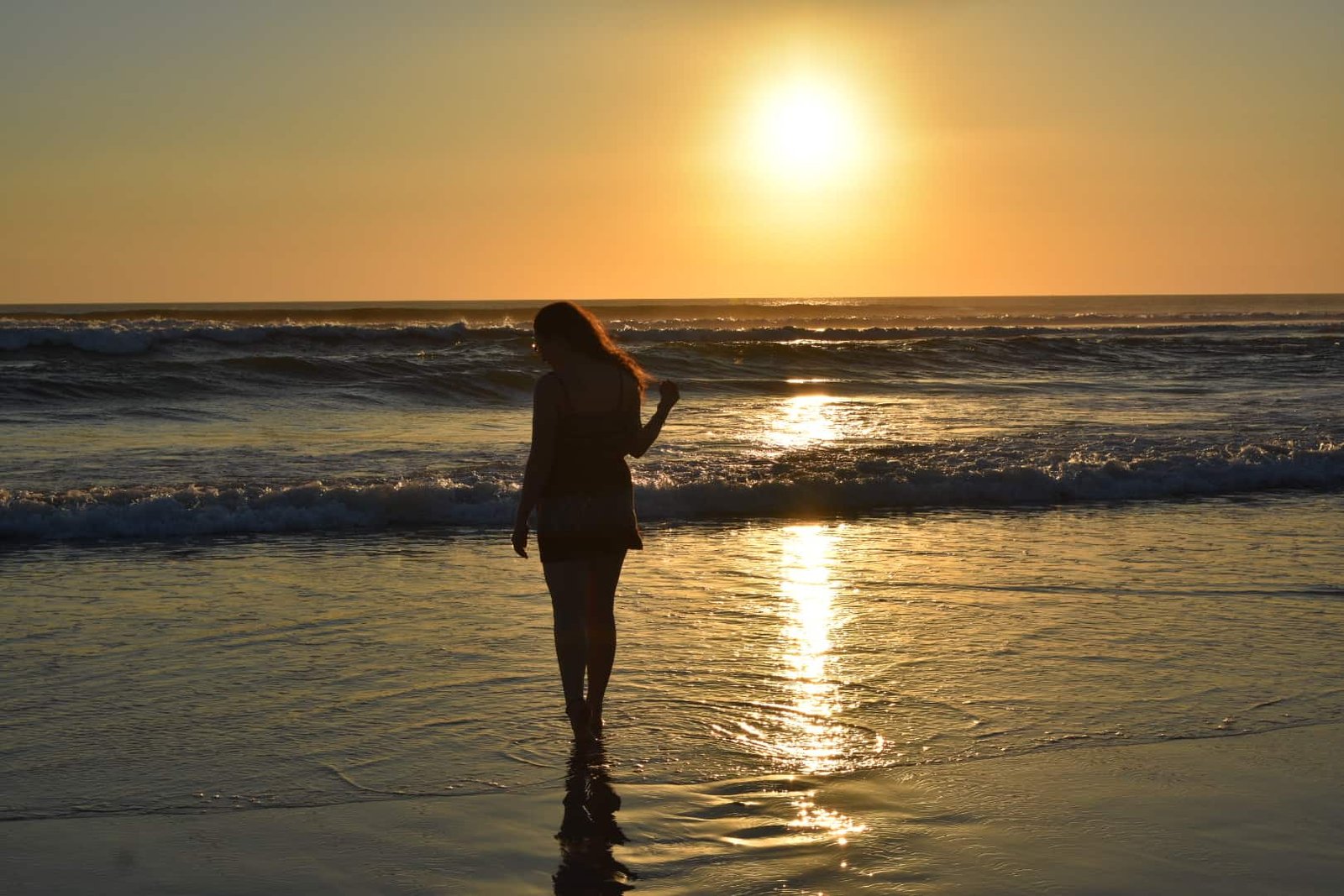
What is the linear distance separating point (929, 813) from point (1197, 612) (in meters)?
3.24

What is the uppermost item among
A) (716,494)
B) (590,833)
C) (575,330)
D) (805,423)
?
(575,330)

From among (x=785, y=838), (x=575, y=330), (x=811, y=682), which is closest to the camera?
(x=785, y=838)

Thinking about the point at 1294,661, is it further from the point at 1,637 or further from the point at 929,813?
the point at 1,637

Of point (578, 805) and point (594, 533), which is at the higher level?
point (594, 533)

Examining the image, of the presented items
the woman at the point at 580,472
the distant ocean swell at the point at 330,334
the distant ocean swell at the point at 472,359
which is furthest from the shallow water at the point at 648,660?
the distant ocean swell at the point at 330,334

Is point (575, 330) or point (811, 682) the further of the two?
point (811, 682)

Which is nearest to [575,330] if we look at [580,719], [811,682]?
[580,719]

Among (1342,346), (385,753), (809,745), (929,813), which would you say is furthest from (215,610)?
(1342,346)

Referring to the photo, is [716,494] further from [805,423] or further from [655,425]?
[805,423]

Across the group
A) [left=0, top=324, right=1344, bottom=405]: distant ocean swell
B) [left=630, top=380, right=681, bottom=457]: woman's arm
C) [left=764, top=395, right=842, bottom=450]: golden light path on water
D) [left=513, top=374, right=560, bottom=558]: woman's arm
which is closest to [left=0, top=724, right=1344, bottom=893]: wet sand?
[left=513, top=374, right=560, bottom=558]: woman's arm

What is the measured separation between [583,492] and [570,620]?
0.47 m

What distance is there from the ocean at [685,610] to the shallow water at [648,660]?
2 cm

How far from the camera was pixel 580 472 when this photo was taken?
4.74 m

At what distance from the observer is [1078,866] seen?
365 cm
